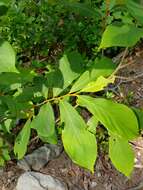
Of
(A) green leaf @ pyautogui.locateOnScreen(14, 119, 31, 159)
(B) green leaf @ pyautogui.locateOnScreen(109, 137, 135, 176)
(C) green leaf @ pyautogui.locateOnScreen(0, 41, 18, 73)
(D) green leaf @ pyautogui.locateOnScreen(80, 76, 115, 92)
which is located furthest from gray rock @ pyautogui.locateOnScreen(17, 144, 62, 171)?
(C) green leaf @ pyautogui.locateOnScreen(0, 41, 18, 73)

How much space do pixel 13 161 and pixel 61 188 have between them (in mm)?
415

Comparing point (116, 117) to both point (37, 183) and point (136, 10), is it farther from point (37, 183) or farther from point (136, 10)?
point (37, 183)

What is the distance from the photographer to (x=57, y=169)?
300 cm

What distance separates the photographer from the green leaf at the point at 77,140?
1.33 meters

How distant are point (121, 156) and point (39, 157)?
62.3 inches

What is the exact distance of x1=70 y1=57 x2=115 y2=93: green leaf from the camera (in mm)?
1430

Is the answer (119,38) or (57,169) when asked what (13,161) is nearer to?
(57,169)

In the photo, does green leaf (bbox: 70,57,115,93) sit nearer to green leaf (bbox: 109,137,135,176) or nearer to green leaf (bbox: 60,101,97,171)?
green leaf (bbox: 60,101,97,171)

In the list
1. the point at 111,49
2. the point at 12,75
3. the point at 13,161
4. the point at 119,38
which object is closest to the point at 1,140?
the point at 13,161

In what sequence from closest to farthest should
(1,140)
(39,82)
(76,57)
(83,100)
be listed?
(83,100) < (76,57) < (39,82) < (1,140)

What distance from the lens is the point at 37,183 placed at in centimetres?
287

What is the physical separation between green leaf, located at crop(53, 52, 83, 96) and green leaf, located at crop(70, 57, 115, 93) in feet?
0.20

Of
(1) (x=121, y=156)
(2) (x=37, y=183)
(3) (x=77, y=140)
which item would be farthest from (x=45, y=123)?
(2) (x=37, y=183)

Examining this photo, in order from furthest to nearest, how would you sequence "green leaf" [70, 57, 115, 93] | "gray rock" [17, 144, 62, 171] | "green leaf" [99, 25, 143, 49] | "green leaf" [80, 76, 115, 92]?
1. "gray rock" [17, 144, 62, 171]
2. "green leaf" [70, 57, 115, 93]
3. "green leaf" [80, 76, 115, 92]
4. "green leaf" [99, 25, 143, 49]
